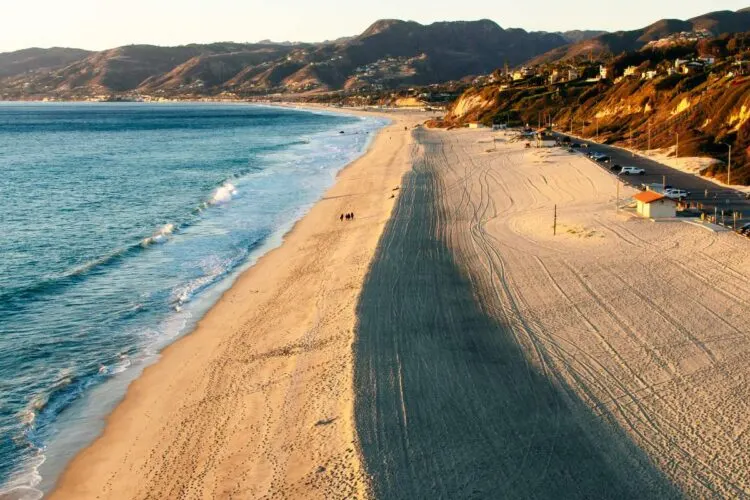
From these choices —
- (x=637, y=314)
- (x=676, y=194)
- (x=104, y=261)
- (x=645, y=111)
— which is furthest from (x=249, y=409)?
(x=645, y=111)

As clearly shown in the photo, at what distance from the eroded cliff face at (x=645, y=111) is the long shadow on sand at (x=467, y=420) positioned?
30553 mm

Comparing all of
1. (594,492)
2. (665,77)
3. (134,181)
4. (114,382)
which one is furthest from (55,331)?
(665,77)

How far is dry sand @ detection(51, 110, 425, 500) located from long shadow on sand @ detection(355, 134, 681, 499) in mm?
738

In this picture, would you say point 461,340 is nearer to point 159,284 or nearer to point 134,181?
point 159,284

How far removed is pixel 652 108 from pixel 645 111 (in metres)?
1.22

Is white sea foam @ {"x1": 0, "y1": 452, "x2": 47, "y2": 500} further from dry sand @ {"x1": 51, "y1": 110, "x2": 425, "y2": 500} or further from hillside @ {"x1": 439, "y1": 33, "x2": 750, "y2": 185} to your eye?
hillside @ {"x1": 439, "y1": 33, "x2": 750, "y2": 185}

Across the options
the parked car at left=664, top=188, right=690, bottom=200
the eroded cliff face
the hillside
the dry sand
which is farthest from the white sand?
the eroded cliff face

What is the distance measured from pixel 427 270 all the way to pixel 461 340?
7.40 m

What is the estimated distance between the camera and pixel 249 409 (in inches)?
719

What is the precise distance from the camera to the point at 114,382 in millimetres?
20797

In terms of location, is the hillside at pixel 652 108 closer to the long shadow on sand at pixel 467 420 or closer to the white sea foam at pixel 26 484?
the long shadow on sand at pixel 467 420

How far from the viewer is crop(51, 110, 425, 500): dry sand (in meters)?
15.1

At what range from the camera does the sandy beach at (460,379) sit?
48.5 feet

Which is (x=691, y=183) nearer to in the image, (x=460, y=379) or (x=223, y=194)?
(x=223, y=194)
